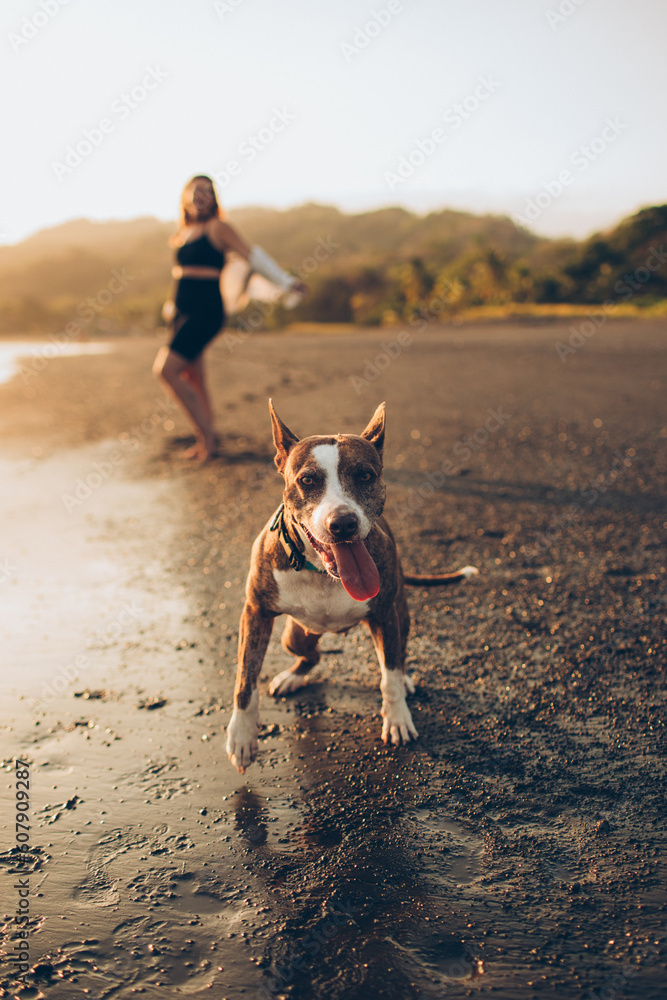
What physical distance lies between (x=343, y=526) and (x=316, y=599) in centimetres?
44

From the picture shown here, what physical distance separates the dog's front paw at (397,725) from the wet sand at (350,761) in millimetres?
61

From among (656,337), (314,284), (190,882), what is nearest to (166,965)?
(190,882)

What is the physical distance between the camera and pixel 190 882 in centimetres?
228

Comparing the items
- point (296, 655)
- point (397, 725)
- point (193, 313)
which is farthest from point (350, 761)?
point (193, 313)

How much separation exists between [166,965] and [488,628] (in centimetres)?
242

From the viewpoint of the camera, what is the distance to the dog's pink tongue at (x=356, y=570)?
2520 millimetres

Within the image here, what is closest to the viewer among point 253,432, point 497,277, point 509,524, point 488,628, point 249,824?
point 249,824

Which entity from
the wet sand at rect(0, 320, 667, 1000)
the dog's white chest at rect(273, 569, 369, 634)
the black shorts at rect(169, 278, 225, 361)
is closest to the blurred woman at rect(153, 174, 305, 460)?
the black shorts at rect(169, 278, 225, 361)

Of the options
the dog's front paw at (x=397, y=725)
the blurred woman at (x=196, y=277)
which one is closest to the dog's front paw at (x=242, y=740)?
the dog's front paw at (x=397, y=725)

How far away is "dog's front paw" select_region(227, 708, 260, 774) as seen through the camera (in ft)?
9.12

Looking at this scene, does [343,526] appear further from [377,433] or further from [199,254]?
[199,254]

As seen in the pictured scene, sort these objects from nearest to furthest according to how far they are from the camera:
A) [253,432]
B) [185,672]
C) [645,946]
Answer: [645,946] → [185,672] → [253,432]

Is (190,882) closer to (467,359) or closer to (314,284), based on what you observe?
(467,359)

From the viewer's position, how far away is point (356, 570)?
2551 mm
